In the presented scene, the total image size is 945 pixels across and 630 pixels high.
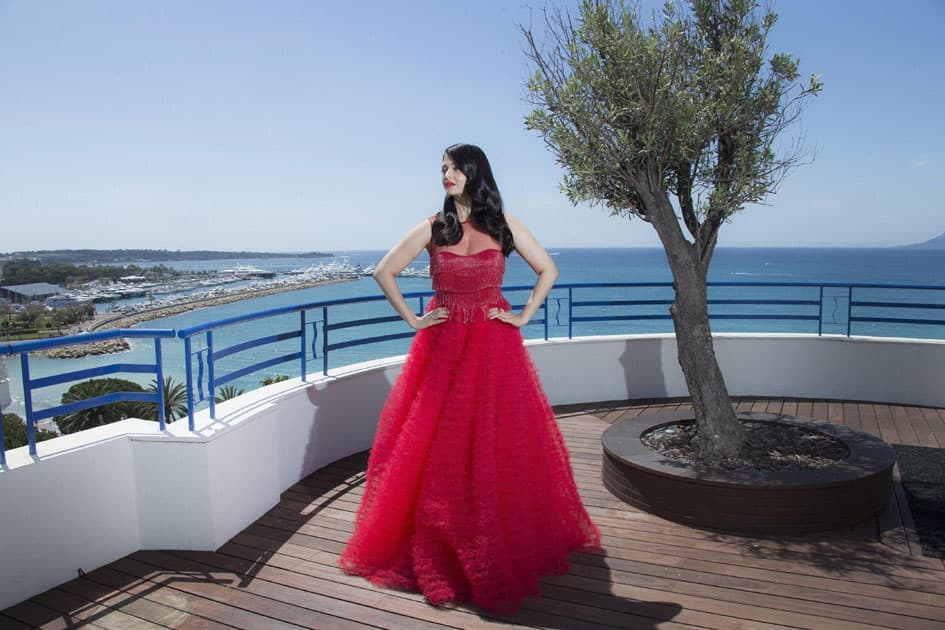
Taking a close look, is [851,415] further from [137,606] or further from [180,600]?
[137,606]

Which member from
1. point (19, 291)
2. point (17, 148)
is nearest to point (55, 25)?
point (19, 291)

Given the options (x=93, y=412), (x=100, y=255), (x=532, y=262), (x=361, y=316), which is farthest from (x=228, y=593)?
(x=361, y=316)

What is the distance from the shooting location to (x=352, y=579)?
2705 millimetres

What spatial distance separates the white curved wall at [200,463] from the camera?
2547 millimetres

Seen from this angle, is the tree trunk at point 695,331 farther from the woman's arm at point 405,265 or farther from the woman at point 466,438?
the woman's arm at point 405,265

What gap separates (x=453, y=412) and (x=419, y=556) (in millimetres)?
619

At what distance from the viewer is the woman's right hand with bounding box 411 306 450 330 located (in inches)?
110

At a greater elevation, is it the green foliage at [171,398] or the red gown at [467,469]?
the red gown at [467,469]

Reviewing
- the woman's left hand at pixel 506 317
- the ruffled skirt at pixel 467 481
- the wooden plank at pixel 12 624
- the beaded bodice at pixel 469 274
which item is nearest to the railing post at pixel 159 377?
the wooden plank at pixel 12 624

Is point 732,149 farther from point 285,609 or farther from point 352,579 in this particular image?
point 285,609

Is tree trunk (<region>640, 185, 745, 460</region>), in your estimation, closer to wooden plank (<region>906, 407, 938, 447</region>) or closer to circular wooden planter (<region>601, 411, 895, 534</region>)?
circular wooden planter (<region>601, 411, 895, 534</region>)

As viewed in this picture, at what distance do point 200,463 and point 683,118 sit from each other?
3023 millimetres

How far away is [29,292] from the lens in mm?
16828

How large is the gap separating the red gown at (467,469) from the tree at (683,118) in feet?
3.96
